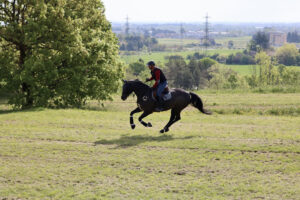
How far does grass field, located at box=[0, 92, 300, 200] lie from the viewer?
1317 cm

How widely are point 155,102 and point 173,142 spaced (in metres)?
2.35

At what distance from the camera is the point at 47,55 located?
30.5 metres

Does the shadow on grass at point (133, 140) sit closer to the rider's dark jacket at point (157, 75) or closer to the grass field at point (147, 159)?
the grass field at point (147, 159)

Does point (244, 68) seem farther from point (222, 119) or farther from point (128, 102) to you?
point (222, 119)

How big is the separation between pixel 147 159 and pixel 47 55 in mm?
17386

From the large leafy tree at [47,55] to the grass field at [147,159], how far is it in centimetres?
573

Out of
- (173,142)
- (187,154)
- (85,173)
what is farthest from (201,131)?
(85,173)

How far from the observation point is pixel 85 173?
1481 centimetres

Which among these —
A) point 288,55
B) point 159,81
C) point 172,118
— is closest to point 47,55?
point 172,118

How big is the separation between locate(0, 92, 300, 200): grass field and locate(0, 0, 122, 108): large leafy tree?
5729 mm

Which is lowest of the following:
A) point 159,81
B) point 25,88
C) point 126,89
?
point 25,88

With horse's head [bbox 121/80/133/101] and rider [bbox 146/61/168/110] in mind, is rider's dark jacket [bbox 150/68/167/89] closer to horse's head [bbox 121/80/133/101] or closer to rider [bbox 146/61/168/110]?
rider [bbox 146/61/168/110]

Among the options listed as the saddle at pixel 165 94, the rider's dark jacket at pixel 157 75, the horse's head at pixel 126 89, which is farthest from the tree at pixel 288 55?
the horse's head at pixel 126 89

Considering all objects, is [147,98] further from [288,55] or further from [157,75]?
[288,55]
